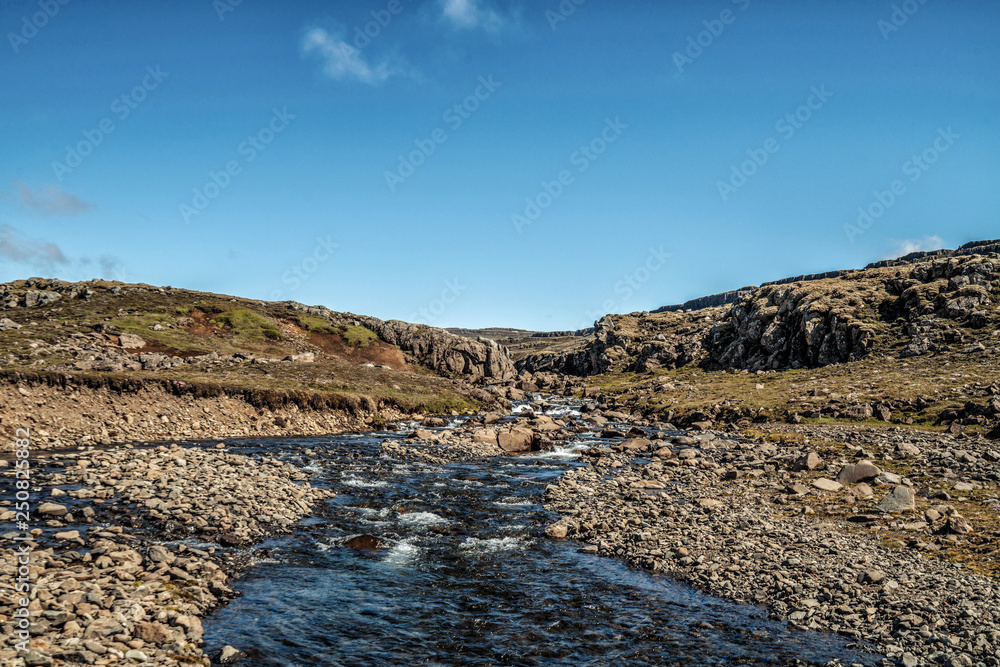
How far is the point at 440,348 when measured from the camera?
349 ft

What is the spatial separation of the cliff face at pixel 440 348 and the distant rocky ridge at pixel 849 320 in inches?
1492

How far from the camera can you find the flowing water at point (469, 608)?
12438 millimetres

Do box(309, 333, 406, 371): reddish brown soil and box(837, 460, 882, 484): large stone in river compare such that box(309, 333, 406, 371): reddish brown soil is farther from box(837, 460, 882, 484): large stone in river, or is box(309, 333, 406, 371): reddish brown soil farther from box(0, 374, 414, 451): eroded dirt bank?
box(837, 460, 882, 484): large stone in river

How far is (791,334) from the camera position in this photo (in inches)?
3474

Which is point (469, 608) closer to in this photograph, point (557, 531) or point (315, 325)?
point (557, 531)

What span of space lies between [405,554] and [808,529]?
1522 cm

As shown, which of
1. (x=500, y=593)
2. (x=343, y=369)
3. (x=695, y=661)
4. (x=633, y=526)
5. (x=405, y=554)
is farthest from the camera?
(x=343, y=369)

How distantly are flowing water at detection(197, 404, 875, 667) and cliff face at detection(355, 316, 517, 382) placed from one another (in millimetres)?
80589

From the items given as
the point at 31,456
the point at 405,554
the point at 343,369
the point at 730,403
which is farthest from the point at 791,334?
the point at 31,456

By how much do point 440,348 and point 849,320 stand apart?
69138mm

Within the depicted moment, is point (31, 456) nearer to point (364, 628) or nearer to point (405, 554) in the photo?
point (405, 554)

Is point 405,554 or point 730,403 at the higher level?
point 730,403

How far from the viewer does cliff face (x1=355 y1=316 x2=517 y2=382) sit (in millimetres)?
103875

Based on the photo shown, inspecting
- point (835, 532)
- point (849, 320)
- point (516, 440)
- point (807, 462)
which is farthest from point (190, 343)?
point (849, 320)
